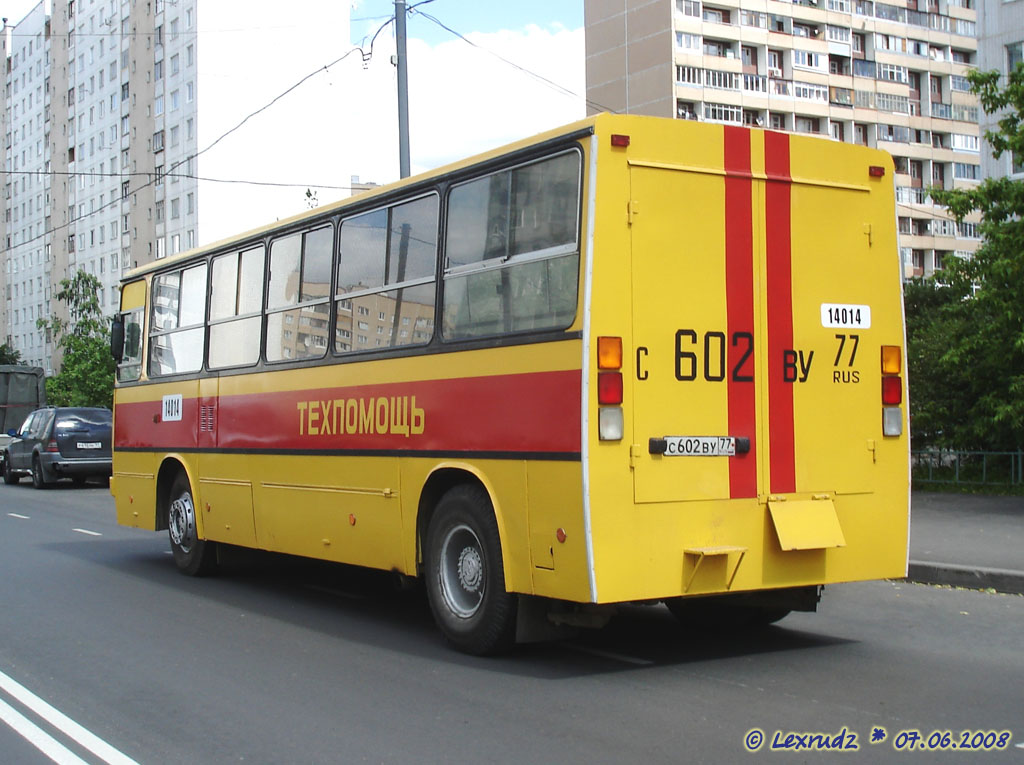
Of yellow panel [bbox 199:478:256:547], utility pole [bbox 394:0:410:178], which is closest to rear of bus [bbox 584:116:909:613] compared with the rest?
yellow panel [bbox 199:478:256:547]

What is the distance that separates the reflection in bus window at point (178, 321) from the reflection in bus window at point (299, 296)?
5.66 ft

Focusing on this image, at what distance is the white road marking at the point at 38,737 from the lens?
5.71 m

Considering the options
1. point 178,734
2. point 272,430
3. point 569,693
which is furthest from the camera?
point 272,430

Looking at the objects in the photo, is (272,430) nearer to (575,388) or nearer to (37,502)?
(575,388)

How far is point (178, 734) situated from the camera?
19.9 ft

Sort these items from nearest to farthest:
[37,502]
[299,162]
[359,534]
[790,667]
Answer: [790,667] < [359,534] < [37,502] < [299,162]

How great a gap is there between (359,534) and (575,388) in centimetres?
291

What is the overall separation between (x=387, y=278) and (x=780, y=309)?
2883 mm

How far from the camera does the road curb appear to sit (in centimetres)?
1084

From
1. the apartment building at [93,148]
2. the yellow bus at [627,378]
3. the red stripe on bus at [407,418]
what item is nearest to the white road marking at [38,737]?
the yellow bus at [627,378]

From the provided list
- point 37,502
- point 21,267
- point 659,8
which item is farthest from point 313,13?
point 37,502

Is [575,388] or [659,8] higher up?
[659,8]

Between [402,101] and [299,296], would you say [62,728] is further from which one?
[402,101]

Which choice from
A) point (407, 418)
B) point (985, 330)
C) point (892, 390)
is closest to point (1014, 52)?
point (985, 330)
